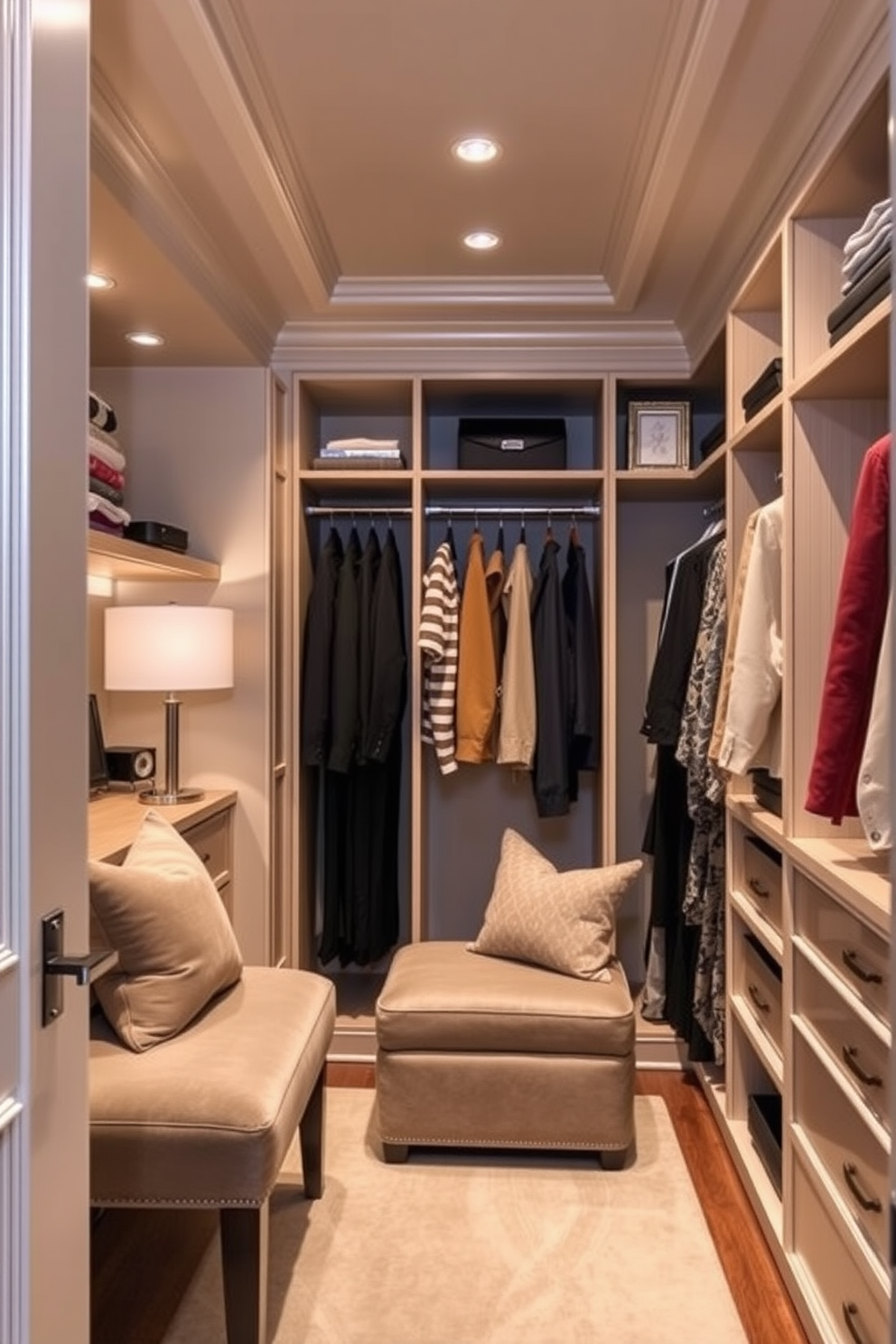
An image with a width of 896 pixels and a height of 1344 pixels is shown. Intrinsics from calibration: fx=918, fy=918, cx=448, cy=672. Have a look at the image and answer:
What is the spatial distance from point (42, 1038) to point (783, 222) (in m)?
2.08

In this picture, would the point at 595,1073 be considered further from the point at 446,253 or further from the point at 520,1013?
the point at 446,253

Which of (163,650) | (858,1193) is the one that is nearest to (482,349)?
(163,650)

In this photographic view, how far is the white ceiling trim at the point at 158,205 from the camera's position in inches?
72.6

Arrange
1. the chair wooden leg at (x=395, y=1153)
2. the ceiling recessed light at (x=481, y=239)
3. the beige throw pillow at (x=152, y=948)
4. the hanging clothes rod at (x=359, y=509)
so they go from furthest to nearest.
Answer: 1. the hanging clothes rod at (x=359, y=509)
2. the ceiling recessed light at (x=481, y=239)
3. the chair wooden leg at (x=395, y=1153)
4. the beige throw pillow at (x=152, y=948)

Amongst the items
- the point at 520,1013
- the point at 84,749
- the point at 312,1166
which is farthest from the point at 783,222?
the point at 312,1166

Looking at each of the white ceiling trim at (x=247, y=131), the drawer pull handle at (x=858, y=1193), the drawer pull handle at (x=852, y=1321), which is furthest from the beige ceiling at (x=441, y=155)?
the drawer pull handle at (x=852, y=1321)

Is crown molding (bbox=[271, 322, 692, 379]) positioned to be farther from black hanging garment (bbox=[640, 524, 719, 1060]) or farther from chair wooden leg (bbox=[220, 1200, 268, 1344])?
chair wooden leg (bbox=[220, 1200, 268, 1344])

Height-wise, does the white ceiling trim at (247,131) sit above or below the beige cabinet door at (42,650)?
above

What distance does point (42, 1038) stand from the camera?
3.36 ft

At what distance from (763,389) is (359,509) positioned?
1.59 meters

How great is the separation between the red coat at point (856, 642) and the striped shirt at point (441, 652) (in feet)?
5.49

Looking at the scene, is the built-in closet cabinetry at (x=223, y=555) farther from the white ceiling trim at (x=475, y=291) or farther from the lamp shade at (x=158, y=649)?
the white ceiling trim at (x=475, y=291)

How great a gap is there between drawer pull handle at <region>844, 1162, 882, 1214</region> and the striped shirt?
1.75m

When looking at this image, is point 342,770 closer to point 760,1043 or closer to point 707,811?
point 707,811
